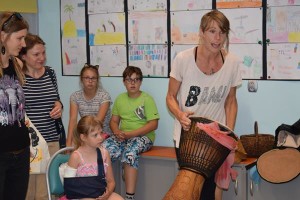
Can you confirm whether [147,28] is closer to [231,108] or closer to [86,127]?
[86,127]

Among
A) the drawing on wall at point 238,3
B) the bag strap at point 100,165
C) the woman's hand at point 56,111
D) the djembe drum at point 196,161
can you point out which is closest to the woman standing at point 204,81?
the djembe drum at point 196,161

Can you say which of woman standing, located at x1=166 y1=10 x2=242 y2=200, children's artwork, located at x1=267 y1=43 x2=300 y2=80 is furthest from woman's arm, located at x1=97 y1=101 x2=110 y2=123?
woman standing, located at x1=166 y1=10 x2=242 y2=200

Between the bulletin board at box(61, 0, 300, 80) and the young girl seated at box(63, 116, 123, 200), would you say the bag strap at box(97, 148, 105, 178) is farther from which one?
the bulletin board at box(61, 0, 300, 80)

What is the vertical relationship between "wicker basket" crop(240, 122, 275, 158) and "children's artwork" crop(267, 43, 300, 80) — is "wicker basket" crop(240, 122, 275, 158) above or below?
below

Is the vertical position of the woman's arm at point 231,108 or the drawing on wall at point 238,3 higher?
the drawing on wall at point 238,3

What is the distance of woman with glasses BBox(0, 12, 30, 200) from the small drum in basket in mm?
840

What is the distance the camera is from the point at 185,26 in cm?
456

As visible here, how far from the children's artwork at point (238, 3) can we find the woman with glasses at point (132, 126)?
90 centimetres

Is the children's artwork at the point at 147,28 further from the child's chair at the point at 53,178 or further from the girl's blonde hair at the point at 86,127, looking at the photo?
the child's chair at the point at 53,178

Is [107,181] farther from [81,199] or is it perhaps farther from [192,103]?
[192,103]

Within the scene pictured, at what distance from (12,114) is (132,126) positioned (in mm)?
2022

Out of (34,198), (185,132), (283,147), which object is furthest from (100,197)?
(283,147)

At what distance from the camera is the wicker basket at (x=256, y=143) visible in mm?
4059

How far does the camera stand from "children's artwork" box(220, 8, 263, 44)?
13.9 feet
